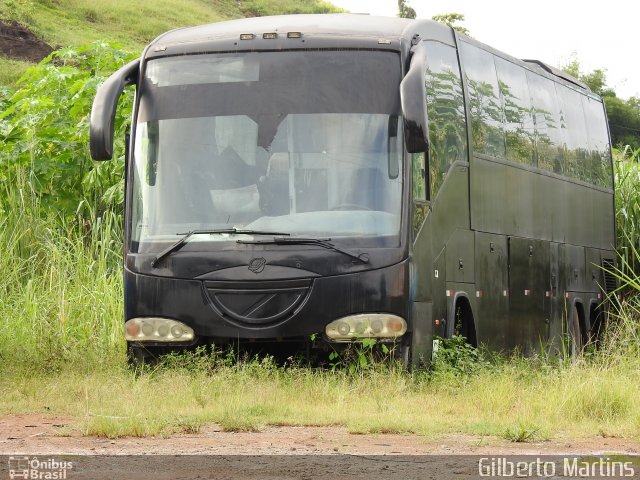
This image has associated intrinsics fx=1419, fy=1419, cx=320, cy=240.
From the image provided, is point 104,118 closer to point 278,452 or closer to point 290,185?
point 290,185

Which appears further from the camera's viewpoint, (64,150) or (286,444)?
(64,150)

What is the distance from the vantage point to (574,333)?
18188mm

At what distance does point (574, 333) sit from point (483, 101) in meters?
4.53

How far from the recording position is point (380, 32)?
12.3 metres

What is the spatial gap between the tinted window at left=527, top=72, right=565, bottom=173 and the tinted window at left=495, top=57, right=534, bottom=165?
0.31 metres

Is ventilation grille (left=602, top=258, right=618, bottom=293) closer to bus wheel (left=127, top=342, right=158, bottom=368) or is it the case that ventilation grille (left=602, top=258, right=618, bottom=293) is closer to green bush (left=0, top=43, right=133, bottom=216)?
green bush (left=0, top=43, right=133, bottom=216)

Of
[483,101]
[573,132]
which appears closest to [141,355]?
[483,101]

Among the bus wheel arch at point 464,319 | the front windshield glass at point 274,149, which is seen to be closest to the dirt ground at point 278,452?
the front windshield glass at point 274,149

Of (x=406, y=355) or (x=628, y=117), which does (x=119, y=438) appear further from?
(x=628, y=117)

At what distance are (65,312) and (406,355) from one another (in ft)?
15.7

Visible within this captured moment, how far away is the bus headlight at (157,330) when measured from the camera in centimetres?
1176

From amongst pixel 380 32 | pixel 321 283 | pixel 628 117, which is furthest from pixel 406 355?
pixel 628 117

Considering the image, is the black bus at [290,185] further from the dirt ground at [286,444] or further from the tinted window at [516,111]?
the tinted window at [516,111]

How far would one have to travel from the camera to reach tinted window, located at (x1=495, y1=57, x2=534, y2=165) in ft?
51.5
